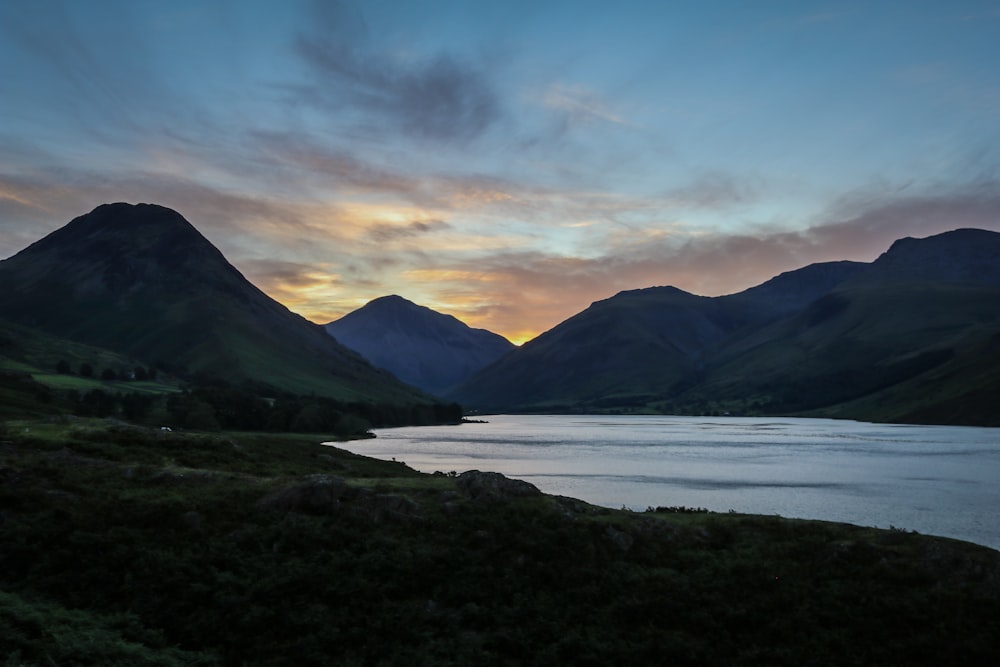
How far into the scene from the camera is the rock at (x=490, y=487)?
38.8 m

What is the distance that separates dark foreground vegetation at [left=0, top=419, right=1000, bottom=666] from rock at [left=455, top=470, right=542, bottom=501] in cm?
29

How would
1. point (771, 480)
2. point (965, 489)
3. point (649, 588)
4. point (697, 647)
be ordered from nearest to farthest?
point (697, 647), point (649, 588), point (965, 489), point (771, 480)

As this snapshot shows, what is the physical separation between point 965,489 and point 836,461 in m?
55.2

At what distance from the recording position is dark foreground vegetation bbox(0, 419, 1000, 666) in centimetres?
2503

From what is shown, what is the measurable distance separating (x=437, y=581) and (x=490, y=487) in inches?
402

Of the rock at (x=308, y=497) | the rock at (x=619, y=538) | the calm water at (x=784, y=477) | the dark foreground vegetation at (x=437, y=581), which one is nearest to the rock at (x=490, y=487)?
the dark foreground vegetation at (x=437, y=581)

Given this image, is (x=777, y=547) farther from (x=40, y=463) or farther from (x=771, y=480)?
(x=771, y=480)

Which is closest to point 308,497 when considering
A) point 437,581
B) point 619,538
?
point 437,581

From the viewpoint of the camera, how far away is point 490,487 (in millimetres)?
39781

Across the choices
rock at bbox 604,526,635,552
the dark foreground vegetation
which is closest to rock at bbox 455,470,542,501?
the dark foreground vegetation

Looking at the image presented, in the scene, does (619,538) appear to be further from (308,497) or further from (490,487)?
(308,497)

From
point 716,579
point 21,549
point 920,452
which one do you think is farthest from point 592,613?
point 920,452

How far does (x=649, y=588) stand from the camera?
3002 centimetres

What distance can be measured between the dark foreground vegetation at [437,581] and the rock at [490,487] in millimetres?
293
